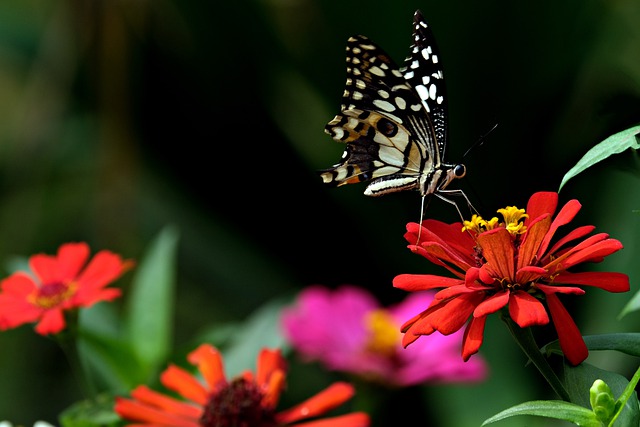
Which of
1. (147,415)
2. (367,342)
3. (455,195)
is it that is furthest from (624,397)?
(367,342)

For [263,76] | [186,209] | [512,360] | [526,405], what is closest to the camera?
[526,405]

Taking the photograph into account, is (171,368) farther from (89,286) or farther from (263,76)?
(263,76)

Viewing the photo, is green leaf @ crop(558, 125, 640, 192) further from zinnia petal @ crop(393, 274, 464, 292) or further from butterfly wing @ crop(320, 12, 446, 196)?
butterfly wing @ crop(320, 12, 446, 196)

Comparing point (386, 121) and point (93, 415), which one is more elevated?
point (386, 121)

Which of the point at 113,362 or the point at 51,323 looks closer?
the point at 51,323

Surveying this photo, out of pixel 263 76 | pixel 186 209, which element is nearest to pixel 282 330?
pixel 263 76

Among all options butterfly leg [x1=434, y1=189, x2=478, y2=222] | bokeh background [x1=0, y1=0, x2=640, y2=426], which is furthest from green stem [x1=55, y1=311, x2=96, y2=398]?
bokeh background [x1=0, y1=0, x2=640, y2=426]

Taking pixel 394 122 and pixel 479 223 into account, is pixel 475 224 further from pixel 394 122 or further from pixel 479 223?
pixel 394 122
